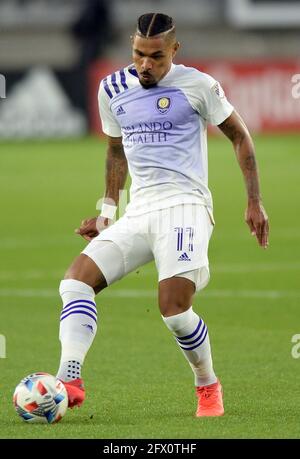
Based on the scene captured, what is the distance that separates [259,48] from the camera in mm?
49125

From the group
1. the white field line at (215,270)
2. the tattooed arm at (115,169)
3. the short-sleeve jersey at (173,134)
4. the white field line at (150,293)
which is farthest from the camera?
the white field line at (215,270)

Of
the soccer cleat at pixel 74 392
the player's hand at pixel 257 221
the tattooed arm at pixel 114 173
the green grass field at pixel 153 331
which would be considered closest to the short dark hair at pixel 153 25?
the tattooed arm at pixel 114 173

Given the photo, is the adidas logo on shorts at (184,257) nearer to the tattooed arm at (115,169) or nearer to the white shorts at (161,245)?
the white shorts at (161,245)

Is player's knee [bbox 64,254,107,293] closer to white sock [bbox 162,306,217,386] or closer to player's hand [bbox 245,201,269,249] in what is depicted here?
white sock [bbox 162,306,217,386]

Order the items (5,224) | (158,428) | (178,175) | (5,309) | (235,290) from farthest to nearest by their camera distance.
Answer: (5,224)
(235,290)
(5,309)
(178,175)
(158,428)

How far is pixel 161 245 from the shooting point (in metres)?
8.16

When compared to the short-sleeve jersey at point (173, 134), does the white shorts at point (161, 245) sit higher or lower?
lower

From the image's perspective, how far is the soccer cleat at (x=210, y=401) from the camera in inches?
319

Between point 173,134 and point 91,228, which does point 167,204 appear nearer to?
point 173,134

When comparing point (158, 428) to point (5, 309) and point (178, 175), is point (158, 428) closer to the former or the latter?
point (178, 175)

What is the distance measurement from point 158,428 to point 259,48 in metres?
42.4

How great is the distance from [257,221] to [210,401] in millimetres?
1112

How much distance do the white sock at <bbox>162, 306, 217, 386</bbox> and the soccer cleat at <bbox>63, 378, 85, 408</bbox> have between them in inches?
Result: 24.9

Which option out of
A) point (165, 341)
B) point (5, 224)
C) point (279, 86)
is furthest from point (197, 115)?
point (279, 86)
